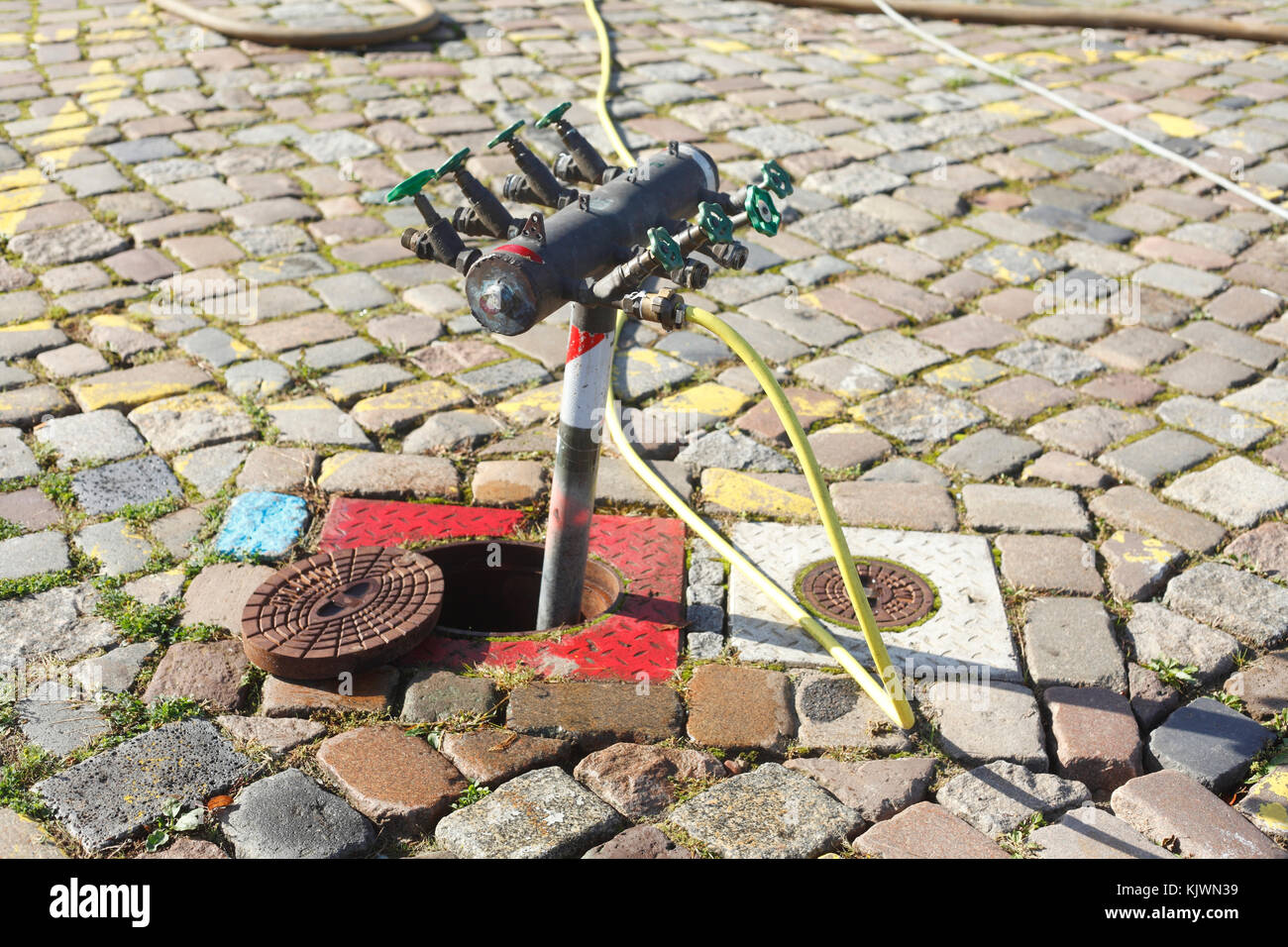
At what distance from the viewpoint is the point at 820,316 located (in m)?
4.96

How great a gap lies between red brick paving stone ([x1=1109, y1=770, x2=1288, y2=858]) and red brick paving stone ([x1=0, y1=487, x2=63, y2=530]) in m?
2.96

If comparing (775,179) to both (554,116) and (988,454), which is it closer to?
(554,116)

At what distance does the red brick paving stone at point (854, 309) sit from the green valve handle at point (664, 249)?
8.29 ft

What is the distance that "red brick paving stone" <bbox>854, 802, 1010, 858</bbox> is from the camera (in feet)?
8.48

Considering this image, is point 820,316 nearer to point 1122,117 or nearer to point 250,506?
point 250,506

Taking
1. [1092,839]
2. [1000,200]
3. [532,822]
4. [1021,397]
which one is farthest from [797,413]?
[1000,200]

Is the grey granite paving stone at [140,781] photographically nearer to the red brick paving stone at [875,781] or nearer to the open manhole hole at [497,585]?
the open manhole hole at [497,585]

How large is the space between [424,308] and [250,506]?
4.88 feet

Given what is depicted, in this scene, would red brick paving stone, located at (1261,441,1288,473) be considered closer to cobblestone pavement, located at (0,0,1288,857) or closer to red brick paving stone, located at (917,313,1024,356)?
cobblestone pavement, located at (0,0,1288,857)


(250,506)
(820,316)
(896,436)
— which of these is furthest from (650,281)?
(250,506)

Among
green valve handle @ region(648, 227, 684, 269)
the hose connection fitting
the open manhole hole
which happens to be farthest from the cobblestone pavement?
green valve handle @ region(648, 227, 684, 269)

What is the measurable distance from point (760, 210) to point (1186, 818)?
1605 mm

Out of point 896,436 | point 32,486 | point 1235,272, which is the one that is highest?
point 1235,272
